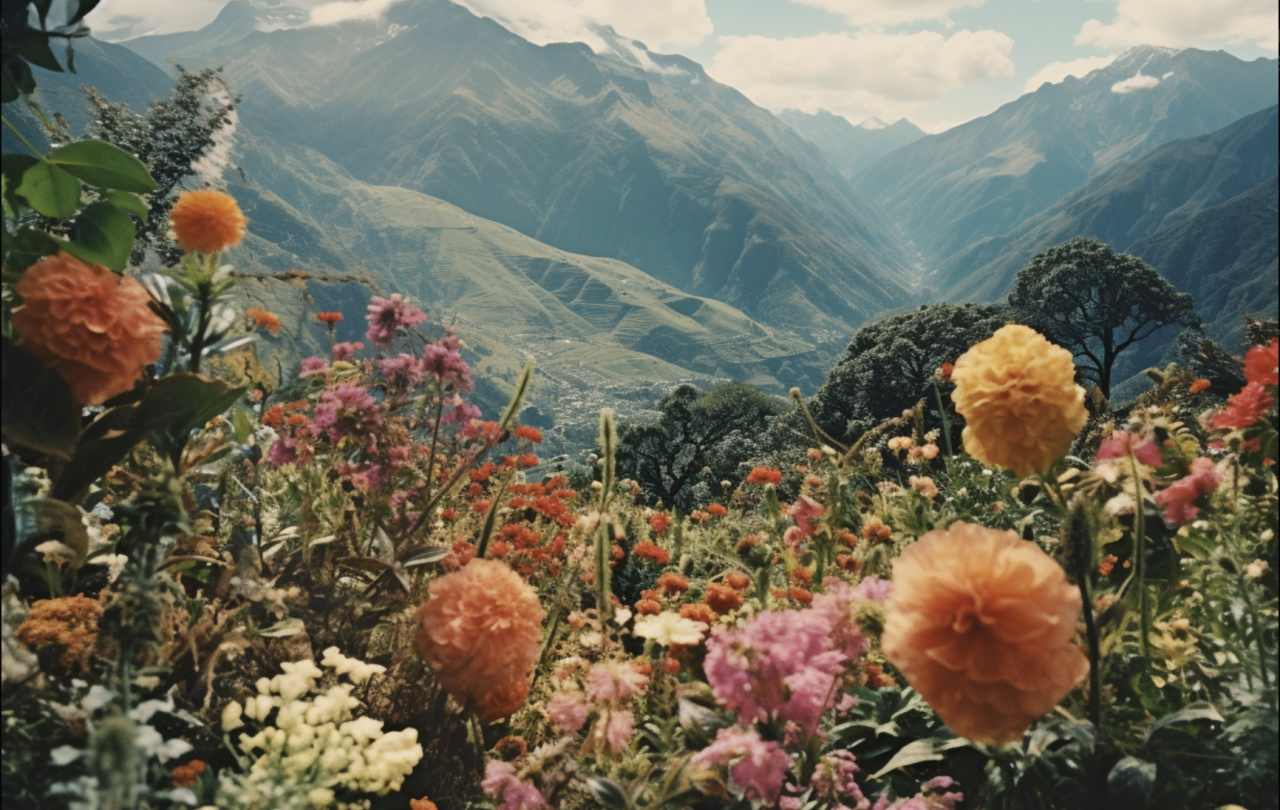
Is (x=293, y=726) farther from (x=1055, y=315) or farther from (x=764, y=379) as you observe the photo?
(x=764, y=379)

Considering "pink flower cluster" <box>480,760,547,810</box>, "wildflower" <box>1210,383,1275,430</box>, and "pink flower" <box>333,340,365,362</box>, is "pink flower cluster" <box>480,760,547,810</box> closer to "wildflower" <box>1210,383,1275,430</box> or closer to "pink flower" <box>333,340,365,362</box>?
"wildflower" <box>1210,383,1275,430</box>

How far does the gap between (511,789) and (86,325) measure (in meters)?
1.18

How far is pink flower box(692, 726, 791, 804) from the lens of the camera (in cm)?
129

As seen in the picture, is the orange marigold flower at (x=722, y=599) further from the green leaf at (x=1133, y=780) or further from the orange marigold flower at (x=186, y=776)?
the orange marigold flower at (x=186, y=776)

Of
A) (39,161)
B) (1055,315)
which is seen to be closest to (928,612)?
(39,161)

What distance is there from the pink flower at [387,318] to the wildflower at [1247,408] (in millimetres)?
2173

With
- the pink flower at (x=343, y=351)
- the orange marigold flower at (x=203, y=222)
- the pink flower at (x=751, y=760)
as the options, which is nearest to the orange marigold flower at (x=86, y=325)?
the orange marigold flower at (x=203, y=222)

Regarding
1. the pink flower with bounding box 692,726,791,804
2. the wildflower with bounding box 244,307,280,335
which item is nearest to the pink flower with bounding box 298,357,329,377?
the wildflower with bounding box 244,307,280,335

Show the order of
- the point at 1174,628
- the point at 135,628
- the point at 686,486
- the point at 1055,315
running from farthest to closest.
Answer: the point at 1055,315
the point at 686,486
the point at 1174,628
the point at 135,628

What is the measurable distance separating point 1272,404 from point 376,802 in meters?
2.05

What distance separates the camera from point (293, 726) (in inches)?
49.3

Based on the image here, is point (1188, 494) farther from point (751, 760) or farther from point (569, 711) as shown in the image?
point (569, 711)

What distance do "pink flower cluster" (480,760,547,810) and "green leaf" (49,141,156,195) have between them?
1346mm

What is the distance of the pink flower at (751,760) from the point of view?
4.25ft
